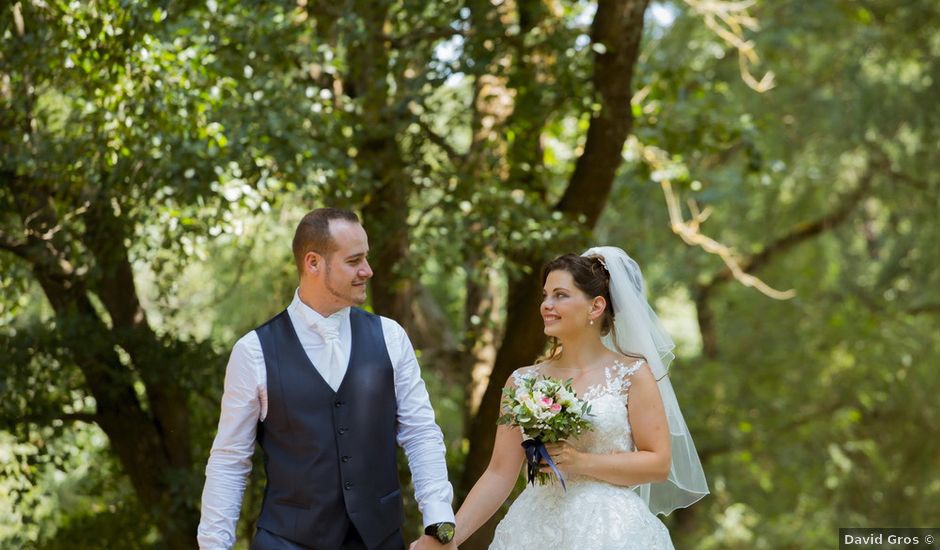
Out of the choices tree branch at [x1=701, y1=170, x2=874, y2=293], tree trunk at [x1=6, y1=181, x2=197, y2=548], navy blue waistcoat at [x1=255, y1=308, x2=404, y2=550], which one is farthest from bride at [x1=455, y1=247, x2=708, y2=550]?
tree branch at [x1=701, y1=170, x2=874, y2=293]

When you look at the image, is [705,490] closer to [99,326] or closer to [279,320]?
[279,320]

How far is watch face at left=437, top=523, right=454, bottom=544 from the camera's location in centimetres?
394

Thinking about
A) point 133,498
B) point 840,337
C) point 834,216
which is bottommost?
point 840,337

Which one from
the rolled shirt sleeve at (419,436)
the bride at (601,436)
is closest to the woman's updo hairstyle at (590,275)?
the bride at (601,436)

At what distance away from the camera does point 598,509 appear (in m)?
4.30

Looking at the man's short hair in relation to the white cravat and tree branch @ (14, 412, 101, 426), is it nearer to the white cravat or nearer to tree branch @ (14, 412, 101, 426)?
the white cravat

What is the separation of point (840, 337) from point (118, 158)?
1032 centimetres

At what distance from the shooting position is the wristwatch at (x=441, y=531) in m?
3.94

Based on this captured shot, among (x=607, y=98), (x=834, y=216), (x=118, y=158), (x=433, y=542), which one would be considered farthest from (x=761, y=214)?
(x=433, y=542)

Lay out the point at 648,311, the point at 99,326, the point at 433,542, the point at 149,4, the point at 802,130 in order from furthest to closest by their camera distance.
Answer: the point at 802,130, the point at 99,326, the point at 149,4, the point at 648,311, the point at 433,542

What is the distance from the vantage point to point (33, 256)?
685 centimetres

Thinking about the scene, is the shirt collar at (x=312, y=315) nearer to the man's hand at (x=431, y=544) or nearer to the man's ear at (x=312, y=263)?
the man's ear at (x=312, y=263)

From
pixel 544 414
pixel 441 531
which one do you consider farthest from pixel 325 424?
pixel 544 414

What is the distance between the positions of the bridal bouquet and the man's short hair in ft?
2.81
